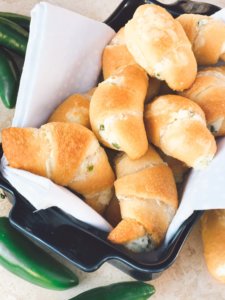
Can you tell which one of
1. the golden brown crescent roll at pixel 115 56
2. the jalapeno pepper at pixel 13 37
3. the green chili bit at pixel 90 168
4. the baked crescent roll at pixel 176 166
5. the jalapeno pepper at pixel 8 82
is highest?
the jalapeno pepper at pixel 13 37

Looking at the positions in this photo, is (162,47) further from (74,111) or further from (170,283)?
(170,283)

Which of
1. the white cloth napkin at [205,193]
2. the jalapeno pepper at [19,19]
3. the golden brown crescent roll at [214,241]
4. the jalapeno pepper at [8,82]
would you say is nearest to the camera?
the white cloth napkin at [205,193]

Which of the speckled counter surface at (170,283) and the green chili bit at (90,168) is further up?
the green chili bit at (90,168)

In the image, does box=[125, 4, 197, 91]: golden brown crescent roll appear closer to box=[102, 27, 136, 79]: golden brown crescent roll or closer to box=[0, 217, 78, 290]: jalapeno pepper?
box=[102, 27, 136, 79]: golden brown crescent roll

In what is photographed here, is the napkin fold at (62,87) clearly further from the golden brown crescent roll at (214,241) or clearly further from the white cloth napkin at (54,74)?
the golden brown crescent roll at (214,241)

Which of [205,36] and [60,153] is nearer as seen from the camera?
[60,153]

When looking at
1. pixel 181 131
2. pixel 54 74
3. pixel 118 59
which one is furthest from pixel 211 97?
pixel 54 74

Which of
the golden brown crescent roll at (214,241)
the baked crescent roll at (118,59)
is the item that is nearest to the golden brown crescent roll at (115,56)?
the baked crescent roll at (118,59)
